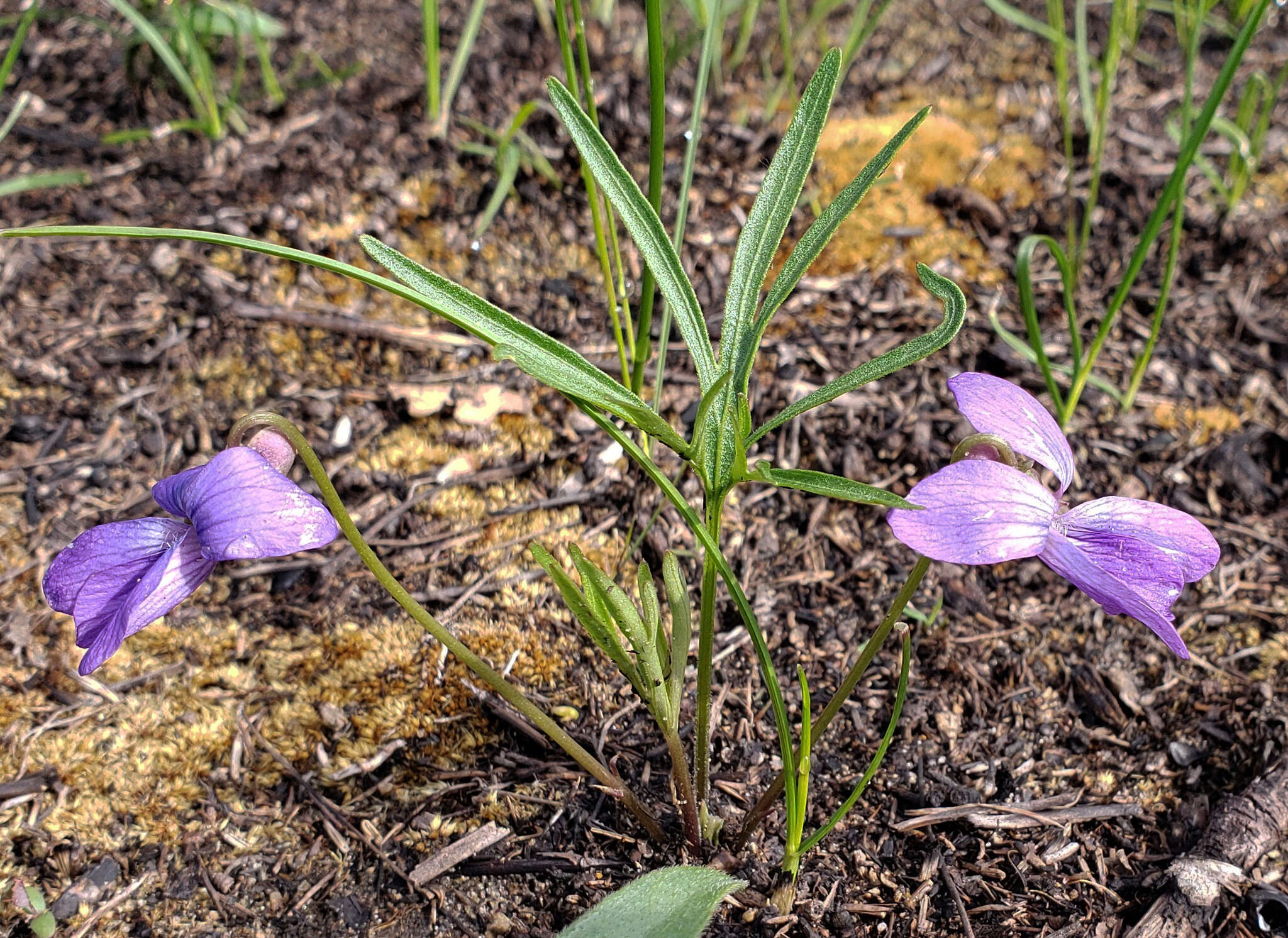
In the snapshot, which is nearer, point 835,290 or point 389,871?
point 389,871

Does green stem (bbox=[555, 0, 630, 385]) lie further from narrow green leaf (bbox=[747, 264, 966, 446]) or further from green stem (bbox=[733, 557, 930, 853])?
green stem (bbox=[733, 557, 930, 853])

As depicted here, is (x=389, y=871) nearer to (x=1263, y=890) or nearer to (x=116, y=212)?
(x=1263, y=890)

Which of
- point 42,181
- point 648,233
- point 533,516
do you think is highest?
point 648,233

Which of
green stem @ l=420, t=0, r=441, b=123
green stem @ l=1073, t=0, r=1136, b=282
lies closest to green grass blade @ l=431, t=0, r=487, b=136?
green stem @ l=420, t=0, r=441, b=123

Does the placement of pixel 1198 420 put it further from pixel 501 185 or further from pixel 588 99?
pixel 501 185

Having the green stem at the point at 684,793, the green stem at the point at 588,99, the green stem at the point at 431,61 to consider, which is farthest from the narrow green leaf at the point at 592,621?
the green stem at the point at 431,61

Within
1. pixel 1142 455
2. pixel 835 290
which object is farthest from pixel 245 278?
pixel 1142 455

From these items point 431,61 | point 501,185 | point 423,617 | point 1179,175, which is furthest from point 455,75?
point 423,617
